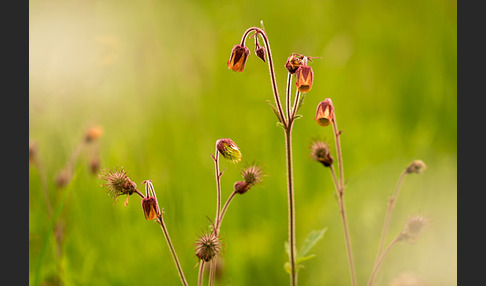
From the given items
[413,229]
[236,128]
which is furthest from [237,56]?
[236,128]

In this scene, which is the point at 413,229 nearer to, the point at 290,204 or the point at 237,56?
the point at 290,204

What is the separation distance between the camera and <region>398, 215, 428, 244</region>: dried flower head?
1093mm

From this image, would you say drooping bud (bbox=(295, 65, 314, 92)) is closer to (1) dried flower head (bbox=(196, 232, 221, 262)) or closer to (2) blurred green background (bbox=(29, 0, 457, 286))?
(1) dried flower head (bbox=(196, 232, 221, 262))

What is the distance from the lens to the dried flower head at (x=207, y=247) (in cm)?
89

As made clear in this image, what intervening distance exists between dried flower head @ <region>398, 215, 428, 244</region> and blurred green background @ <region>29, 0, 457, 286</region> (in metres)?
0.07

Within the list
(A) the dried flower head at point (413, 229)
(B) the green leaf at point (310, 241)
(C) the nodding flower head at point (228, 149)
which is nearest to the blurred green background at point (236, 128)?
(A) the dried flower head at point (413, 229)

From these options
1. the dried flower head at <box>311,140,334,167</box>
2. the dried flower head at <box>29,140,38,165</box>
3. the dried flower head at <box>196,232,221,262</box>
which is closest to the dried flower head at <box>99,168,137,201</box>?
the dried flower head at <box>196,232,221,262</box>

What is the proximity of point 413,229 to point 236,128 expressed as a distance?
76 centimetres

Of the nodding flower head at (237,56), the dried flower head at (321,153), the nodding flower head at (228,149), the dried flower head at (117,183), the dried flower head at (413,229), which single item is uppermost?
the nodding flower head at (237,56)

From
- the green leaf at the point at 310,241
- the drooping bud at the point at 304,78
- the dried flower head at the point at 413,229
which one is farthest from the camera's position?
the dried flower head at the point at 413,229

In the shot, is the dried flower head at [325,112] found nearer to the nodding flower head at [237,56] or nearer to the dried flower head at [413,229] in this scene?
the nodding flower head at [237,56]

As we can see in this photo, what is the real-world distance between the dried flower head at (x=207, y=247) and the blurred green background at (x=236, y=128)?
37 centimetres

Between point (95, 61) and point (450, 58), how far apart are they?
3.25ft

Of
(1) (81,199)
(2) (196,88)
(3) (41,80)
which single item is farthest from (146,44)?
(1) (81,199)
